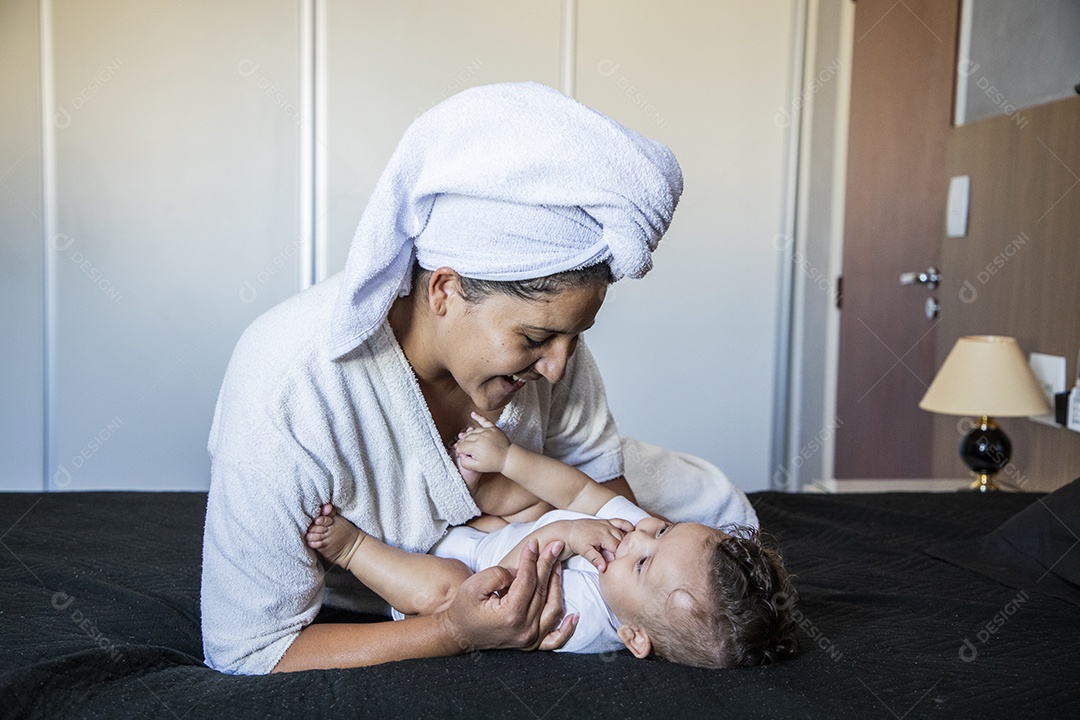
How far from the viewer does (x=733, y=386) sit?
391cm

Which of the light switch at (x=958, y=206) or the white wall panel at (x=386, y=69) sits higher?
the white wall panel at (x=386, y=69)

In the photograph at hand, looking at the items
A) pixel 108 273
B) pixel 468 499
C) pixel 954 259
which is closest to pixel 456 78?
pixel 108 273

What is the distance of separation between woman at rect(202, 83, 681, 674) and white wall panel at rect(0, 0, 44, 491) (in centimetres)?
244

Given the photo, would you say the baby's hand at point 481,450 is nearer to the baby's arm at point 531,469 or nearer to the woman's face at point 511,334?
the baby's arm at point 531,469

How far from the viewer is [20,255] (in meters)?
3.43

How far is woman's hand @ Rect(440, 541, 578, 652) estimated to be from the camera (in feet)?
4.12

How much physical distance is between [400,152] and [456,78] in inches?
96.3

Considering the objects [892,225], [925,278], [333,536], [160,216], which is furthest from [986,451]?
[160,216]

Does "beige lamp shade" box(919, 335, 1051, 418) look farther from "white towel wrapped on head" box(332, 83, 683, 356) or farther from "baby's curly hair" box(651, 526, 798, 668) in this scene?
"white towel wrapped on head" box(332, 83, 683, 356)

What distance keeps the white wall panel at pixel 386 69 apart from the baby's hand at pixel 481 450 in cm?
213

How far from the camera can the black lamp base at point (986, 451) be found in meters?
2.57

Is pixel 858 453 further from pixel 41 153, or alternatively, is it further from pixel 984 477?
pixel 41 153

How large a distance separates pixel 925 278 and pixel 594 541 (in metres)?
2.09

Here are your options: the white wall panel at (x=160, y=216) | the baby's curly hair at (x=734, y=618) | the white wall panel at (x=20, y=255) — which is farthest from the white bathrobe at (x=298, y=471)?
the white wall panel at (x=20, y=255)
